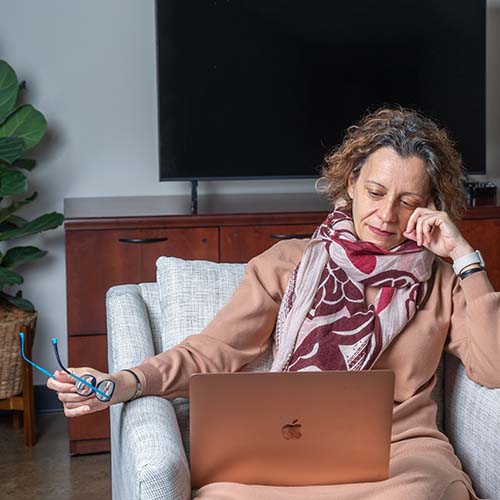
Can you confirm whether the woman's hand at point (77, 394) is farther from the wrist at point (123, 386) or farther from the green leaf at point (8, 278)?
the green leaf at point (8, 278)

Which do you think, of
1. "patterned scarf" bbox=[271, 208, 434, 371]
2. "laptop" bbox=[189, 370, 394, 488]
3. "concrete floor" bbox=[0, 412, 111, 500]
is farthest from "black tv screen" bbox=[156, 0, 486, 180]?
"laptop" bbox=[189, 370, 394, 488]

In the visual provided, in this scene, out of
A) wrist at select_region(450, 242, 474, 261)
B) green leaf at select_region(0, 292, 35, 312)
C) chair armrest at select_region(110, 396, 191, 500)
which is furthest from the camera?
green leaf at select_region(0, 292, 35, 312)

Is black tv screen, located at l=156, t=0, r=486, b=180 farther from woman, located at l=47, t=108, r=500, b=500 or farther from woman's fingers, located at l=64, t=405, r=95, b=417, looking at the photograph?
woman's fingers, located at l=64, t=405, r=95, b=417

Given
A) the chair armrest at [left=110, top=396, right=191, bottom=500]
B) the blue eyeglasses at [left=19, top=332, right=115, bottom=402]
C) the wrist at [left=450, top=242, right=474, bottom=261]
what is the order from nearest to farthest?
1. the chair armrest at [left=110, top=396, right=191, bottom=500]
2. the blue eyeglasses at [left=19, top=332, right=115, bottom=402]
3. the wrist at [left=450, top=242, right=474, bottom=261]

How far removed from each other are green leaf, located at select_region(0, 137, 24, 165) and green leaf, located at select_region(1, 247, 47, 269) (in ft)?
1.18

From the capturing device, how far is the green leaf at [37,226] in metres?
3.45

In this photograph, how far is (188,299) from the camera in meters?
2.34

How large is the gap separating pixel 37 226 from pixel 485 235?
1472 mm

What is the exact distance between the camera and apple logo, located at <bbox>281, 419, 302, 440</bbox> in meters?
1.82

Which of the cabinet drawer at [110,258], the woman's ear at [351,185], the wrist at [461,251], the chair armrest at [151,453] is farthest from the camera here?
the cabinet drawer at [110,258]

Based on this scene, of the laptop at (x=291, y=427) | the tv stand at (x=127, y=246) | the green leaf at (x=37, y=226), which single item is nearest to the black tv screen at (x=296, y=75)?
the tv stand at (x=127, y=246)

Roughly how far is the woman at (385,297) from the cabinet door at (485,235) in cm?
123

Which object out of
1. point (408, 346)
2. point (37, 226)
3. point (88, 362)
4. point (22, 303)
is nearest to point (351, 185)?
point (408, 346)

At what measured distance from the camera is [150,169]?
12.3ft
